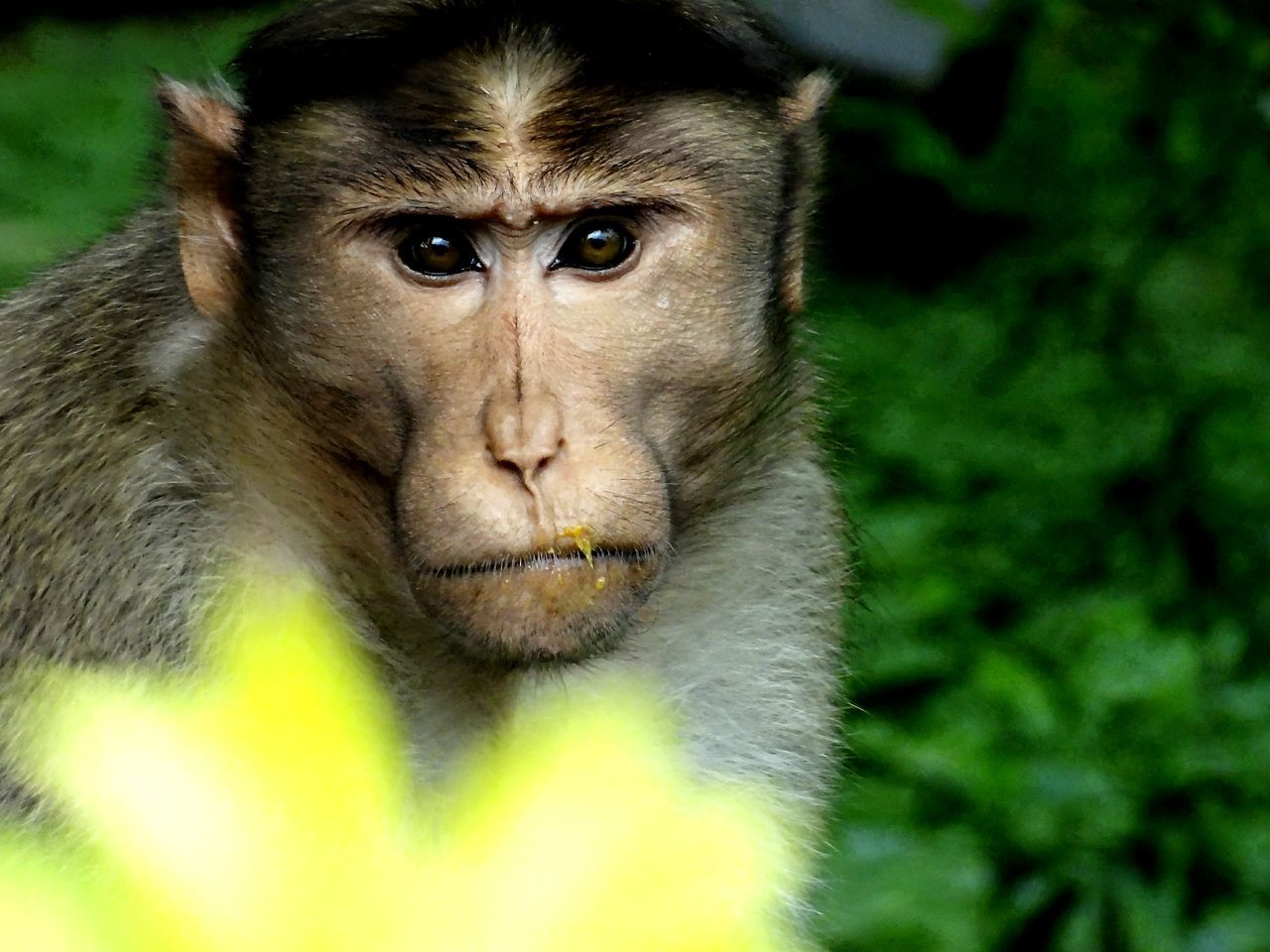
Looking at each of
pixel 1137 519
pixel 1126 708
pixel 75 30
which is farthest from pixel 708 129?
pixel 75 30

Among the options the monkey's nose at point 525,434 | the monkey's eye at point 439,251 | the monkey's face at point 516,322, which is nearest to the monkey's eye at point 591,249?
the monkey's face at point 516,322

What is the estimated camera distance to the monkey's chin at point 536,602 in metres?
2.56

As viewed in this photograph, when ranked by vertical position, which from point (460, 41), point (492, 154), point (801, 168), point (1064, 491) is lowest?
point (1064, 491)

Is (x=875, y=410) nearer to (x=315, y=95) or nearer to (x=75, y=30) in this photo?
(x=315, y=95)

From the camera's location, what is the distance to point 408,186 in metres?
2.76

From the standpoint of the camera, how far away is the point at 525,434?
2510 millimetres

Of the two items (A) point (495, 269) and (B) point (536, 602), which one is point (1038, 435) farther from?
(B) point (536, 602)

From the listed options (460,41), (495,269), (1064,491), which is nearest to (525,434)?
(495,269)

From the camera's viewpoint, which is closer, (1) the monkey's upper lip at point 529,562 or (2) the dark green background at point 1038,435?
(1) the monkey's upper lip at point 529,562

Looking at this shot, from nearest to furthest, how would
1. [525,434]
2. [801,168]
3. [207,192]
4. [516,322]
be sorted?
[525,434] < [516,322] < [207,192] < [801,168]

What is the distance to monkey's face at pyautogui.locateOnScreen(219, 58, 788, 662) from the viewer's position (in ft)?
8.41

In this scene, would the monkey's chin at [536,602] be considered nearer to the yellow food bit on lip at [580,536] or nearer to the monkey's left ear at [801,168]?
the yellow food bit on lip at [580,536]

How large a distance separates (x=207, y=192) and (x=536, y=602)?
945 mm

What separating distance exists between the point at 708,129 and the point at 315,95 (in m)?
0.64
